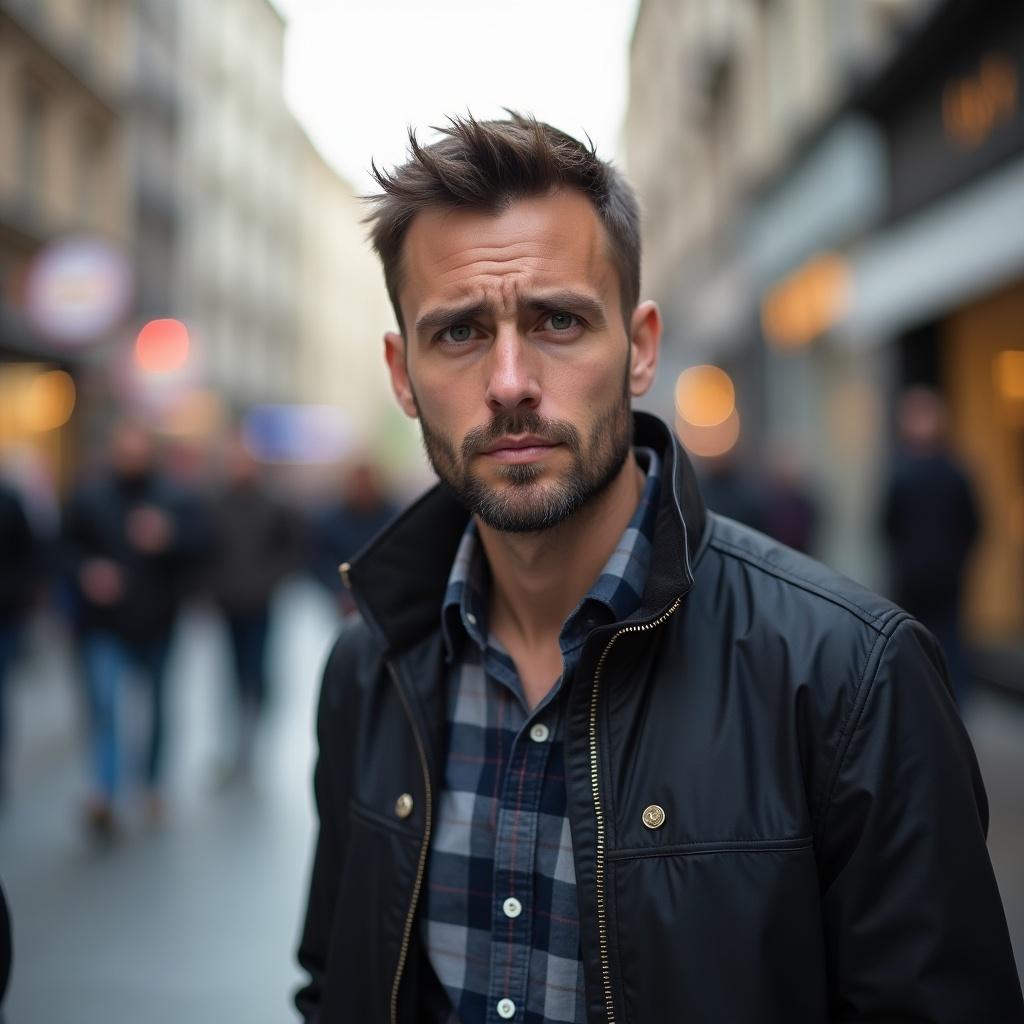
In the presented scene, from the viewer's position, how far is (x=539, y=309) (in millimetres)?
1802

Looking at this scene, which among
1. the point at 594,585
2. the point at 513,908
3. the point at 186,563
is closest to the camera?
the point at 513,908

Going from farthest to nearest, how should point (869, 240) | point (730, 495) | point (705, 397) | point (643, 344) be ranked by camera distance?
point (705, 397) → point (869, 240) → point (730, 495) → point (643, 344)

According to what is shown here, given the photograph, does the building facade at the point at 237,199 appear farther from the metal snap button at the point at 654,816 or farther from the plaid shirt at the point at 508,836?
the metal snap button at the point at 654,816

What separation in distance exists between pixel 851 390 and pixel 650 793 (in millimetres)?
11906

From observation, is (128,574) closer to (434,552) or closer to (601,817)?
(434,552)

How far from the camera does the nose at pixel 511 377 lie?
1777 millimetres

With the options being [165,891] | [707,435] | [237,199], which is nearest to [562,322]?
[165,891]

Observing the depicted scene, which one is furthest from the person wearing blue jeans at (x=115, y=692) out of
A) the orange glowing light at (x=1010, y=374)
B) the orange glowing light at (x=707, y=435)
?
the orange glowing light at (x=707, y=435)

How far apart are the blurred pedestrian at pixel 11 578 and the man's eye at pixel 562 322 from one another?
5.97m

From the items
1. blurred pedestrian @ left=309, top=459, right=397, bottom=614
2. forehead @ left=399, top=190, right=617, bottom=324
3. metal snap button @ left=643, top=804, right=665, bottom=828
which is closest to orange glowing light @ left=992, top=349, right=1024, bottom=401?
blurred pedestrian @ left=309, top=459, right=397, bottom=614

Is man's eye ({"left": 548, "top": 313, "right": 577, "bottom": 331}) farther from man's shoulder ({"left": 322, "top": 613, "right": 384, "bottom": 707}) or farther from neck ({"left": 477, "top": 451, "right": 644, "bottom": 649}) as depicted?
man's shoulder ({"left": 322, "top": 613, "right": 384, "bottom": 707})

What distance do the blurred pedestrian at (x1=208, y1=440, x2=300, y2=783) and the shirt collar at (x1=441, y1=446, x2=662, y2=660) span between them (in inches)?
228

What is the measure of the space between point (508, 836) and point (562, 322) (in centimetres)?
83

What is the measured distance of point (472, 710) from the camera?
1.97m
